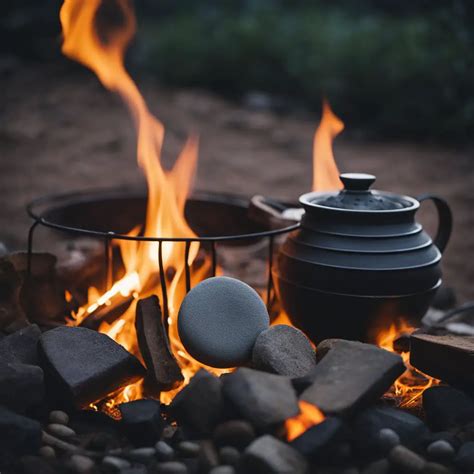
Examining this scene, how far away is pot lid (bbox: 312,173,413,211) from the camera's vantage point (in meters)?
2.74

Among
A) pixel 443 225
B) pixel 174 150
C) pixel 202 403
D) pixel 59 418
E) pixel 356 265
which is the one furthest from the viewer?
pixel 174 150

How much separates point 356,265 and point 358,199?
0.95 ft

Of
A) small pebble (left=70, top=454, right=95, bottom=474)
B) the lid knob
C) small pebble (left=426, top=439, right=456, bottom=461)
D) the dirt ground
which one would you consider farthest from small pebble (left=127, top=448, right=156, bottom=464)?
the dirt ground

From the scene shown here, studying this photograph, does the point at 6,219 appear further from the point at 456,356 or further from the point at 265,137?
the point at 456,356

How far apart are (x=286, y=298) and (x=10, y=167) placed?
4.12 m

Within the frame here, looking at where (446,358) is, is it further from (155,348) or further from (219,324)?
(155,348)

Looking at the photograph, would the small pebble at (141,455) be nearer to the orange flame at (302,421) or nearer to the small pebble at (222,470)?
the small pebble at (222,470)

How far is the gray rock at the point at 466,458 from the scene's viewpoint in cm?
206

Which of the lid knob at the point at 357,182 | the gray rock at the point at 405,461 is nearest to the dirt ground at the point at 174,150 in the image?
the lid knob at the point at 357,182

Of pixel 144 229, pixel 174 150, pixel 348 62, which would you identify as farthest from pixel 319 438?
pixel 348 62

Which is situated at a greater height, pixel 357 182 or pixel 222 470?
pixel 357 182

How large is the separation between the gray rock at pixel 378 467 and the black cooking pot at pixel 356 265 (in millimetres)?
716

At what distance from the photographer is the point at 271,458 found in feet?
6.35

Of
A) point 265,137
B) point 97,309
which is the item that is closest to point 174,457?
point 97,309
